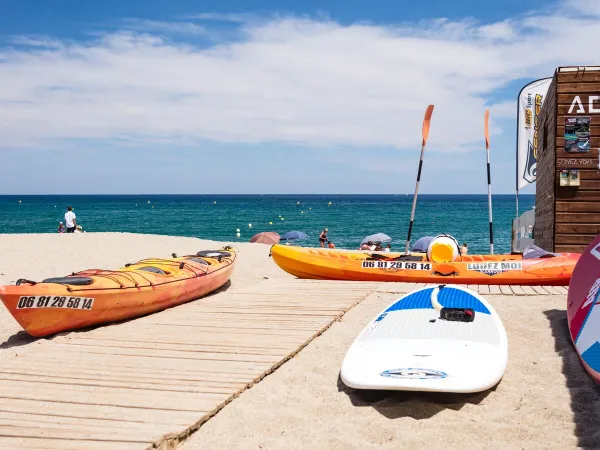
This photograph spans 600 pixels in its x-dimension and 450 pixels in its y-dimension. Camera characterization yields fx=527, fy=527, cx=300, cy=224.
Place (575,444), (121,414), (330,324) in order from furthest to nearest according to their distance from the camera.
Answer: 1. (330,324)
2. (121,414)
3. (575,444)

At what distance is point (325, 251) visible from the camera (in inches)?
484

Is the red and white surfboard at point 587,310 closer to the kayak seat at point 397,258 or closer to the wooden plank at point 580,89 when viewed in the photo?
the kayak seat at point 397,258

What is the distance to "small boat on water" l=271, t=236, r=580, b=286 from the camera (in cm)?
1026

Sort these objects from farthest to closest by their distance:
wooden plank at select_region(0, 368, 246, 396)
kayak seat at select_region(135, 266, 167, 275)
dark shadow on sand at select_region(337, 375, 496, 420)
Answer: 1. kayak seat at select_region(135, 266, 167, 275)
2. wooden plank at select_region(0, 368, 246, 396)
3. dark shadow on sand at select_region(337, 375, 496, 420)

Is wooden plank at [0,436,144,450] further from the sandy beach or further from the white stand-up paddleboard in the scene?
the white stand-up paddleboard

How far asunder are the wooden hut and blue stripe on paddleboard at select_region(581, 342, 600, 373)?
6.64m

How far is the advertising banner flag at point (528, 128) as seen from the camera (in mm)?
14648

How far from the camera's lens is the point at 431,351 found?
496cm

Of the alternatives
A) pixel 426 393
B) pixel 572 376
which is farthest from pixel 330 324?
pixel 572 376

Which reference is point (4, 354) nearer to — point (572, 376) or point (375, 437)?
point (375, 437)

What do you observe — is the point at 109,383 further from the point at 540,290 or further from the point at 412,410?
the point at 540,290

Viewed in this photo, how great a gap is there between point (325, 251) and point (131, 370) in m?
7.14

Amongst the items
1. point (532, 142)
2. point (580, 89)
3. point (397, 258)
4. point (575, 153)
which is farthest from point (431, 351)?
point (532, 142)

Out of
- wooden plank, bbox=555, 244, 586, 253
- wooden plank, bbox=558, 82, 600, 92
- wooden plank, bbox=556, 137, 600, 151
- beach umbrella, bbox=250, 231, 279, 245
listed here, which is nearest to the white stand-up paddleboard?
wooden plank, bbox=555, 244, 586, 253
